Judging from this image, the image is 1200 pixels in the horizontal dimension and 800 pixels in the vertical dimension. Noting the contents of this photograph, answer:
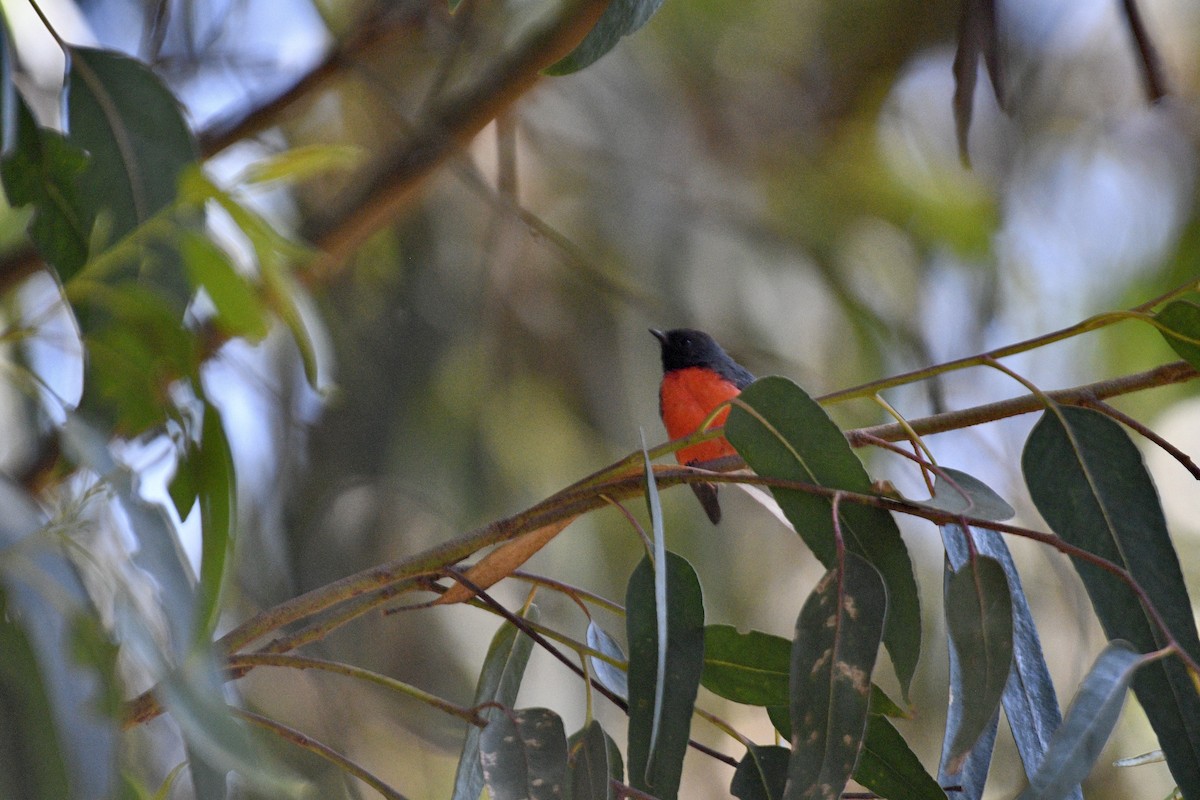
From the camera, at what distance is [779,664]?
4.06 ft

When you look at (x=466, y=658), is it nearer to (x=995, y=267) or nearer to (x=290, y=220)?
(x=290, y=220)

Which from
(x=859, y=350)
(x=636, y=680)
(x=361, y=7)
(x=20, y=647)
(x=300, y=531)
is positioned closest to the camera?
(x=20, y=647)

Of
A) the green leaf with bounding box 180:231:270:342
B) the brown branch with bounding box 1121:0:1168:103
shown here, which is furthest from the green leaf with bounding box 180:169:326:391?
the brown branch with bounding box 1121:0:1168:103

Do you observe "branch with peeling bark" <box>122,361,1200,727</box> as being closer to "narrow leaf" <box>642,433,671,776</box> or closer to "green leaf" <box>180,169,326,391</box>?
"narrow leaf" <box>642,433,671,776</box>

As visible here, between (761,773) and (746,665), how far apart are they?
0.11 m

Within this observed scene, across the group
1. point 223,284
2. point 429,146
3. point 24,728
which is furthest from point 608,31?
point 429,146

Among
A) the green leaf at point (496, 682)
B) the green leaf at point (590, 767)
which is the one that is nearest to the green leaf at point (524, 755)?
the green leaf at point (590, 767)

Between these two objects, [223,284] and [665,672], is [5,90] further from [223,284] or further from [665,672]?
[665,672]

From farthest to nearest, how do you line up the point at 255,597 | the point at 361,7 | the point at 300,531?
the point at 361,7 < the point at 300,531 < the point at 255,597

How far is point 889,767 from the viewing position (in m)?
1.15

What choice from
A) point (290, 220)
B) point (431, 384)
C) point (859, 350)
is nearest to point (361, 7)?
point (290, 220)

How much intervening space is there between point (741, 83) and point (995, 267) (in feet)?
4.27

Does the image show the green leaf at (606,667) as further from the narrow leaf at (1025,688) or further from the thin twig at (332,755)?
the narrow leaf at (1025,688)

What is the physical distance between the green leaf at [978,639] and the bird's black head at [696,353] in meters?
2.37
